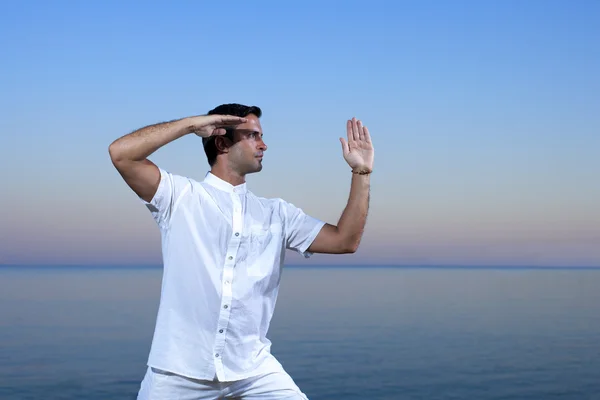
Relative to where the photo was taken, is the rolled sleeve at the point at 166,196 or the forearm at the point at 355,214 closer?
the rolled sleeve at the point at 166,196

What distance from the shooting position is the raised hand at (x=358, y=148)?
471 cm

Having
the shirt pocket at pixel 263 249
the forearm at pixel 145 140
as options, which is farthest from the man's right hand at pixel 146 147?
the shirt pocket at pixel 263 249

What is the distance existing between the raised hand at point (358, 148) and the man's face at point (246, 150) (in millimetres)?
549

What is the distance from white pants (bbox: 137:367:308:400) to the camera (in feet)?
13.5

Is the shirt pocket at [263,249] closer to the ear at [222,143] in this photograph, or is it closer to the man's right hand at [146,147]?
the ear at [222,143]

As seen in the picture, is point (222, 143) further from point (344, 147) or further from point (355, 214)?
point (355, 214)

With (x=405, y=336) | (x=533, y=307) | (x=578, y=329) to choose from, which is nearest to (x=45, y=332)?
(x=405, y=336)

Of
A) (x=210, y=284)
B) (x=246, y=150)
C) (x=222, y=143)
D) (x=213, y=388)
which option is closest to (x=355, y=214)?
(x=246, y=150)

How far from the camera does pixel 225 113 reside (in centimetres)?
469

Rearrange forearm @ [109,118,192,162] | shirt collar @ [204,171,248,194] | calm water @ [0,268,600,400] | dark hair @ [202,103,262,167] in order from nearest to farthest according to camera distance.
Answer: forearm @ [109,118,192,162] → shirt collar @ [204,171,248,194] → dark hair @ [202,103,262,167] → calm water @ [0,268,600,400]

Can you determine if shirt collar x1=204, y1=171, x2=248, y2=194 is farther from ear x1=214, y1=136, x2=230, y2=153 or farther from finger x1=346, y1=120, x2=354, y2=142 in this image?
finger x1=346, y1=120, x2=354, y2=142

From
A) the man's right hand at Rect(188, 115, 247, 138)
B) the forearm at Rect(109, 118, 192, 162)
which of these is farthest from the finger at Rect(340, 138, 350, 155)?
the forearm at Rect(109, 118, 192, 162)

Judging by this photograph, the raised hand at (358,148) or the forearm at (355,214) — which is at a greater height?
the raised hand at (358,148)

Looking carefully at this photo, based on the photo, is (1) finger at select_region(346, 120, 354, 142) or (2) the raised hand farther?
(1) finger at select_region(346, 120, 354, 142)
